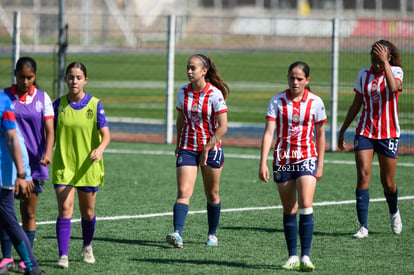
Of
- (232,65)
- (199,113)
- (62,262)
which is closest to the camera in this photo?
(62,262)

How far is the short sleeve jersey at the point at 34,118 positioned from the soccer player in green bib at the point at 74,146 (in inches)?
5.7

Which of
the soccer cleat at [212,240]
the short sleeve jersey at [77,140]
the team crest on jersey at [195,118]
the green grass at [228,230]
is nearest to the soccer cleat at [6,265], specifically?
the green grass at [228,230]

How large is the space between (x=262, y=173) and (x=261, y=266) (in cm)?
95

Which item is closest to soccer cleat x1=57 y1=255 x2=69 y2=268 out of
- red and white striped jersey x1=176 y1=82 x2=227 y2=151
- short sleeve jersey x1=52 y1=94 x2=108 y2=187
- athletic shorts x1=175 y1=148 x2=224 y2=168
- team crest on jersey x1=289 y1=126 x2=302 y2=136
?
short sleeve jersey x1=52 y1=94 x2=108 y2=187

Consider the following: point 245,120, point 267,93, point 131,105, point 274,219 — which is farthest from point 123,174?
point 267,93

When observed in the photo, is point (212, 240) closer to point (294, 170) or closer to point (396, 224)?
point (294, 170)

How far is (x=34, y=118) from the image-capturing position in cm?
741

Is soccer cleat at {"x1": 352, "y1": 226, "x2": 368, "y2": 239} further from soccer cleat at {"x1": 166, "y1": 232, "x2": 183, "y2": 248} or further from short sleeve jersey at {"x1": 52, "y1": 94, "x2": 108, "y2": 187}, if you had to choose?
short sleeve jersey at {"x1": 52, "y1": 94, "x2": 108, "y2": 187}

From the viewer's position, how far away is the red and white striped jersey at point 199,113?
8477 mm

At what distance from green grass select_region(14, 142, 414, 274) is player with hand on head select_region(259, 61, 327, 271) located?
0.37m

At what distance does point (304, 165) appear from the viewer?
7.51 metres

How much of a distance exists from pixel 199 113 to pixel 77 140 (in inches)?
59.4

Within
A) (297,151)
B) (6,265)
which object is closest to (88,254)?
(6,265)

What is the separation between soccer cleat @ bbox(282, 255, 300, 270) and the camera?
7.52 m
